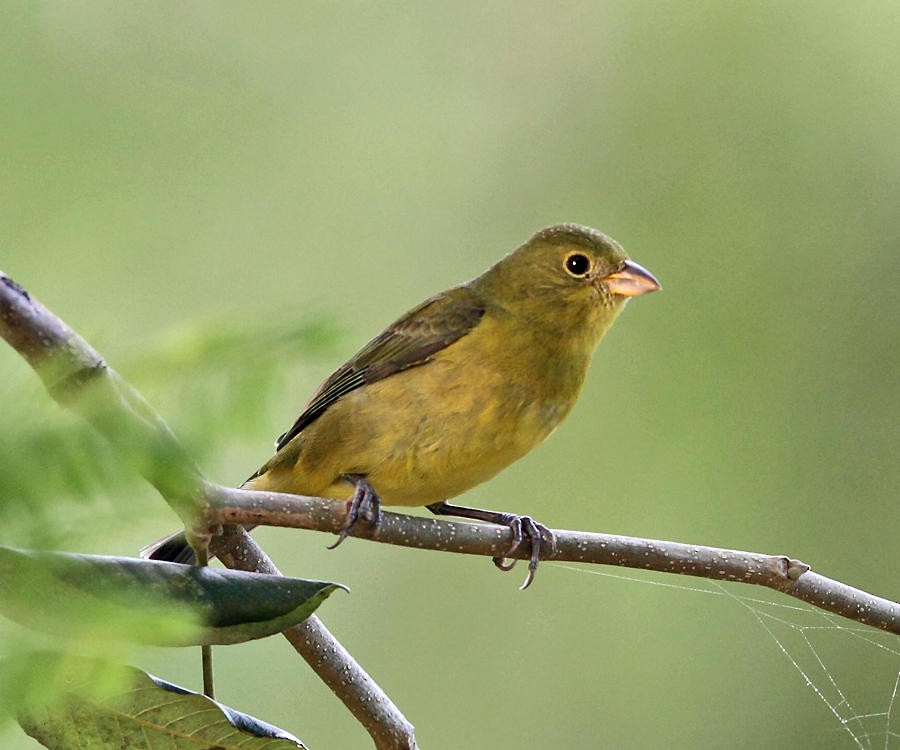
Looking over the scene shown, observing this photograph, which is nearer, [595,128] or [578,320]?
[578,320]

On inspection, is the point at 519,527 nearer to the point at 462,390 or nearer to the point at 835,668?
the point at 462,390

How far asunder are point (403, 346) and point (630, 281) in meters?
0.64

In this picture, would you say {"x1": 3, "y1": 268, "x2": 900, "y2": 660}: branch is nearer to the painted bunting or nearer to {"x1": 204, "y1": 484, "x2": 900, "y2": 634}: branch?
{"x1": 204, "y1": 484, "x2": 900, "y2": 634}: branch

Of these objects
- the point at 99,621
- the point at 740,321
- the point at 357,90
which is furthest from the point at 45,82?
the point at 99,621

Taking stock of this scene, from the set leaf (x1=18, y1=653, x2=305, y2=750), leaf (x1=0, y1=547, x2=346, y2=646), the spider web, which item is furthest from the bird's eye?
leaf (x1=0, y1=547, x2=346, y2=646)

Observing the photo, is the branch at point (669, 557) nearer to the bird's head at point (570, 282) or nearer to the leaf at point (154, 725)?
the leaf at point (154, 725)

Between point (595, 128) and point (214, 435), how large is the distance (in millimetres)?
6510

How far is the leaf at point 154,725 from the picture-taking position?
1223 millimetres

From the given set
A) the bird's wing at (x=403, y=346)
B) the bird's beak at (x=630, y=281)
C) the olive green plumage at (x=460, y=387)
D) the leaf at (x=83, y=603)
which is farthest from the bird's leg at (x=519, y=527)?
the leaf at (x=83, y=603)

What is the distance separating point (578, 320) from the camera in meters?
3.09

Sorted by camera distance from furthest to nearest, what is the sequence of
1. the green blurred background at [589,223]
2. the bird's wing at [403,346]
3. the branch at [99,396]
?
the green blurred background at [589,223]
the bird's wing at [403,346]
the branch at [99,396]

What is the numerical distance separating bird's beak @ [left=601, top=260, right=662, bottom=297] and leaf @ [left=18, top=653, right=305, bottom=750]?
1978mm

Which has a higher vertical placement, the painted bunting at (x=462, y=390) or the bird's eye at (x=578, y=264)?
the bird's eye at (x=578, y=264)

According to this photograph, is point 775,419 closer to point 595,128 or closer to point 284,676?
point 595,128
